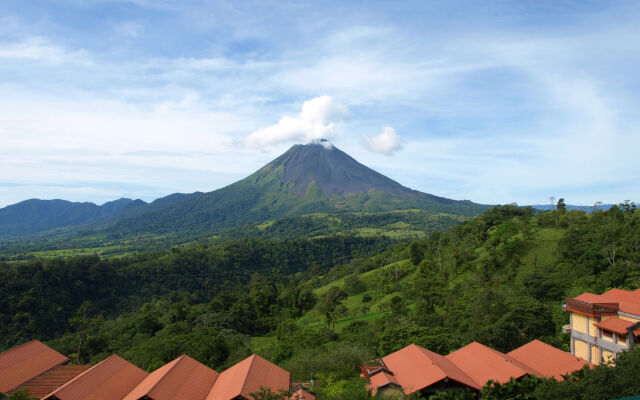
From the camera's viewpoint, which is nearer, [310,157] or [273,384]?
[273,384]

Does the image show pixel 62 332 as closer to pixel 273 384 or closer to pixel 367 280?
pixel 367 280

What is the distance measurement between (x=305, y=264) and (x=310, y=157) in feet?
312

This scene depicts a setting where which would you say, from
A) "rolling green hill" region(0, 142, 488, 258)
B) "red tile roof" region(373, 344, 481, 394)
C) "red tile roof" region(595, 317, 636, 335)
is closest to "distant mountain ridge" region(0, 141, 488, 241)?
"rolling green hill" region(0, 142, 488, 258)

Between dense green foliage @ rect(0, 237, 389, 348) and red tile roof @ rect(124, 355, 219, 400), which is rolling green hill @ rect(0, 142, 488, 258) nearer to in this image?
dense green foliage @ rect(0, 237, 389, 348)

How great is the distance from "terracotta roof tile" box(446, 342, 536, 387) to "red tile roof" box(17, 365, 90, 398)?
14.1 meters

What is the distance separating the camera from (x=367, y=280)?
1651 inches

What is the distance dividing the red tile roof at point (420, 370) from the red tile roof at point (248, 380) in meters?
3.45

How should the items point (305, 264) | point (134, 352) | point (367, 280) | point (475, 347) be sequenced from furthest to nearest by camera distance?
A: point (305, 264), point (367, 280), point (134, 352), point (475, 347)

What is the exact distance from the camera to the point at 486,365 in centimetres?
1332

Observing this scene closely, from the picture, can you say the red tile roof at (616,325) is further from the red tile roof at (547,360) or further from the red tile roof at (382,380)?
the red tile roof at (382,380)

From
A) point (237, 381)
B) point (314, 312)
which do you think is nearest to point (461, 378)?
point (237, 381)

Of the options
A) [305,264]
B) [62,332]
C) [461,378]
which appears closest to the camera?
[461,378]

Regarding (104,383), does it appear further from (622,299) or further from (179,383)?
(622,299)

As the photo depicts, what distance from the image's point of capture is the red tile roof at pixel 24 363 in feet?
45.1
